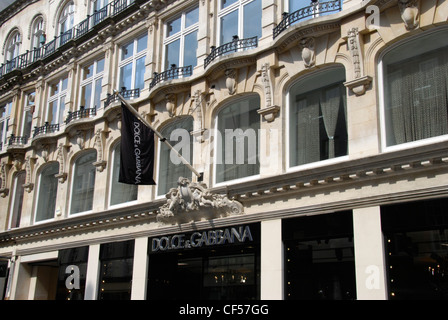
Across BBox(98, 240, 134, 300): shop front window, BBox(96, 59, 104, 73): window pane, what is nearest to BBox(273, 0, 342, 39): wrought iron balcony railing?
BBox(98, 240, 134, 300): shop front window

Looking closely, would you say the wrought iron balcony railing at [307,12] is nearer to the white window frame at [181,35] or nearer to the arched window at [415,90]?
the arched window at [415,90]

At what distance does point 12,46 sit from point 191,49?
1773cm

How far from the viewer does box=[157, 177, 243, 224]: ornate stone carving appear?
16203 mm

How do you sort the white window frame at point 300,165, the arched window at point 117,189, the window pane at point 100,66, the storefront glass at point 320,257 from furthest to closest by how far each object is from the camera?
1. the window pane at point 100,66
2. the arched window at point 117,189
3. the white window frame at point 300,165
4. the storefront glass at point 320,257

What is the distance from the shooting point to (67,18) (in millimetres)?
27969

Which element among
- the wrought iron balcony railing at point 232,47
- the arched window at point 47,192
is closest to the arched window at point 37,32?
the arched window at point 47,192

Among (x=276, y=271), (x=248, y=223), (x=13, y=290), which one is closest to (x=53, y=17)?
(x=13, y=290)

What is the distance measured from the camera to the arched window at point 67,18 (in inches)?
1083

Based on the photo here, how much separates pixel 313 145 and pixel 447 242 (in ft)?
16.1

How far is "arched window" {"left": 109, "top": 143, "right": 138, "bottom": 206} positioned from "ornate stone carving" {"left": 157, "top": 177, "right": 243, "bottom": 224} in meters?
2.80

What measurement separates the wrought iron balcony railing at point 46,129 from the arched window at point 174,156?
8.06m

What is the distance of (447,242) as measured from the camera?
1161 centimetres

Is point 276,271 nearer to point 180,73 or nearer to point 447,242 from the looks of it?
point 447,242

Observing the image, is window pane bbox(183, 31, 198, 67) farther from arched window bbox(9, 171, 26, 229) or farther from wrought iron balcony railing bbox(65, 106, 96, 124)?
arched window bbox(9, 171, 26, 229)
